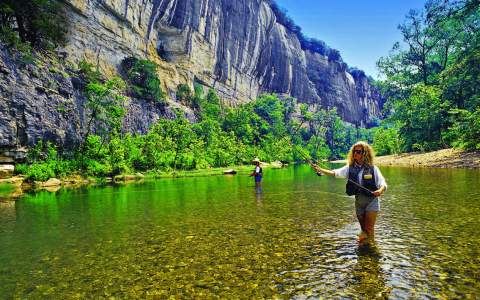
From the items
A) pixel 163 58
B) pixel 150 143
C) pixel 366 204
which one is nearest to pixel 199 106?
pixel 163 58

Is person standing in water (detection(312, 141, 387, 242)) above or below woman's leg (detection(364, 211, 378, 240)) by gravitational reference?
above

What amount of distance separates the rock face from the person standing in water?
30.7m

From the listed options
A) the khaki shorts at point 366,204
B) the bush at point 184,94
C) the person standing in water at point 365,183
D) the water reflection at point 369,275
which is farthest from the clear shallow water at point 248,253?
the bush at point 184,94

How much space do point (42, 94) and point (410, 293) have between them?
38012 mm

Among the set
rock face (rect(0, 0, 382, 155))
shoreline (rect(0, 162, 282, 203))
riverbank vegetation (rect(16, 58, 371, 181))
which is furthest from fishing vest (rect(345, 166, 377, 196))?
rock face (rect(0, 0, 382, 155))

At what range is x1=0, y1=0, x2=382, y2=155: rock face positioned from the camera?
32.8 metres

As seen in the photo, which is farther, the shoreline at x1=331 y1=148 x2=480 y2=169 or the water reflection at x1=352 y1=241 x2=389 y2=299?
the shoreline at x1=331 y1=148 x2=480 y2=169

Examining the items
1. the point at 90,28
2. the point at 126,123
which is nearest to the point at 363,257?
the point at 126,123

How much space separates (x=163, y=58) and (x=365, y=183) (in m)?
70.7

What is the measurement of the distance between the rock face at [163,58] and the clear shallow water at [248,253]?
928 inches

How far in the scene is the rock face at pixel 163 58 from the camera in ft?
108

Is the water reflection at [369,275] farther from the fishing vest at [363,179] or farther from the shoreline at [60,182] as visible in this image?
the shoreline at [60,182]

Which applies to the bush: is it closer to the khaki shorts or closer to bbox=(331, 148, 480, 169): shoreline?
bbox=(331, 148, 480, 169): shoreline

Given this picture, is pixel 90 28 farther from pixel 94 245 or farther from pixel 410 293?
pixel 410 293
